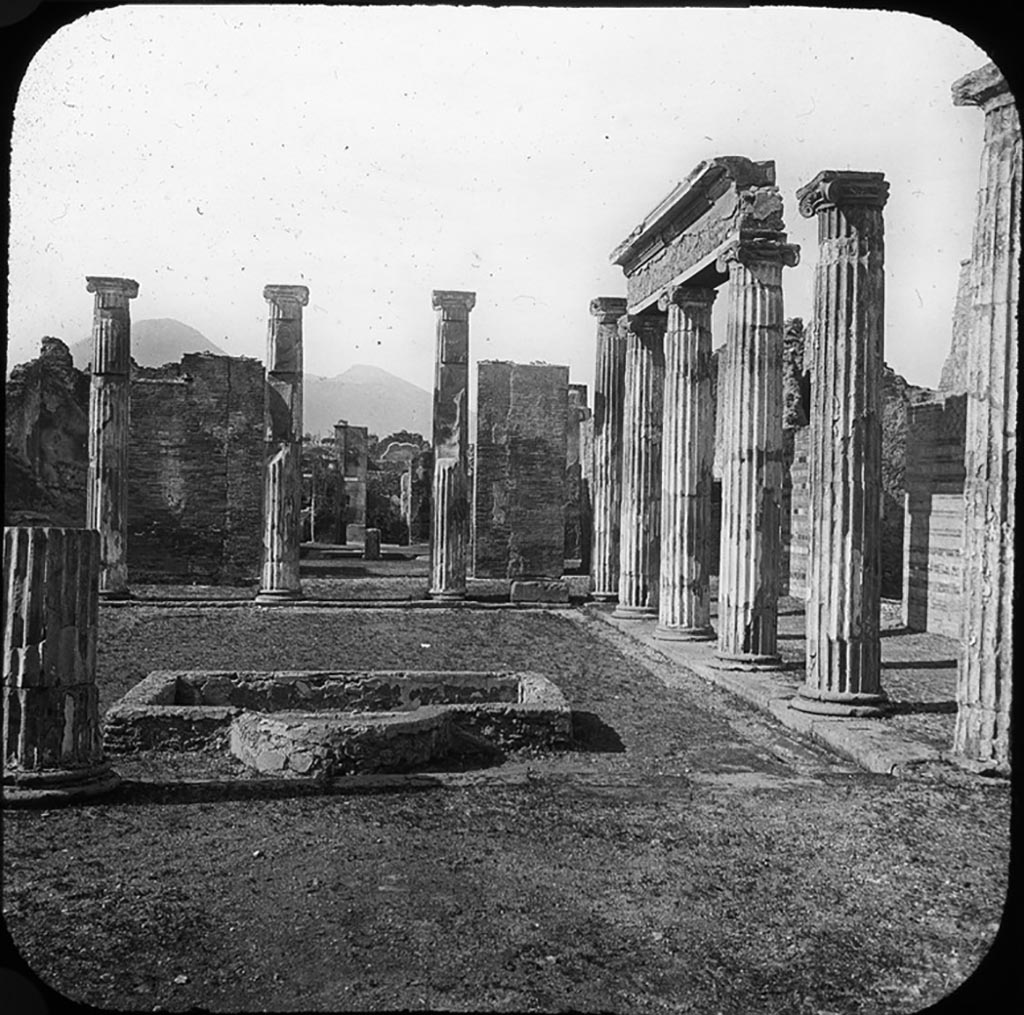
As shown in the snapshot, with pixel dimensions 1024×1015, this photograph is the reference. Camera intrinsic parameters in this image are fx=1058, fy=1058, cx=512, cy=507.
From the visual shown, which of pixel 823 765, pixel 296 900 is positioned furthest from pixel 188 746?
pixel 823 765

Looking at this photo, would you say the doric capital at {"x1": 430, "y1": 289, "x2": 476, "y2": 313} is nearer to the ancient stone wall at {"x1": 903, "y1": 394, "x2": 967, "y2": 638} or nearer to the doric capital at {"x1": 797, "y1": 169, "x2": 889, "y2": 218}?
the ancient stone wall at {"x1": 903, "y1": 394, "x2": 967, "y2": 638}

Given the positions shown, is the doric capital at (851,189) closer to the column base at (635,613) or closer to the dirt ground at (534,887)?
the dirt ground at (534,887)

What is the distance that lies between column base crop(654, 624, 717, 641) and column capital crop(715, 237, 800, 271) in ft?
15.2

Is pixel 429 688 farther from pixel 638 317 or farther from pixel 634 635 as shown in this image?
pixel 638 317

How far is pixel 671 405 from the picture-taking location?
1341cm

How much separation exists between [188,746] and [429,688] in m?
2.07

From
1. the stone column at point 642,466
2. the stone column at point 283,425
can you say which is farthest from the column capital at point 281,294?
the stone column at point 642,466

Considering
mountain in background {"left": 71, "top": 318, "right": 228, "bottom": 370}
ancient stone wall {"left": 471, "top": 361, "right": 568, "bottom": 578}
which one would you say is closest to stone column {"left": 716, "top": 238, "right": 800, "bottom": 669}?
ancient stone wall {"left": 471, "top": 361, "right": 568, "bottom": 578}

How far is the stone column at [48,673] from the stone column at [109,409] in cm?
1150

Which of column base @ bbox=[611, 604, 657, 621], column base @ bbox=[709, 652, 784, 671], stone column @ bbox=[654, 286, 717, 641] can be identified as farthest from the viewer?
column base @ bbox=[611, 604, 657, 621]

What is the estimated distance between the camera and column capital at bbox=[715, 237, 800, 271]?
423 inches

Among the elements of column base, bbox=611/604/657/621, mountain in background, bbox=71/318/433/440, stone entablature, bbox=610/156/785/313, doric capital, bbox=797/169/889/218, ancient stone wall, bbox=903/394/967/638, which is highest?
mountain in background, bbox=71/318/433/440

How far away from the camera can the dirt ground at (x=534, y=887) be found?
12.5 ft

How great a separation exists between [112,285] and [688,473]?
409 inches
